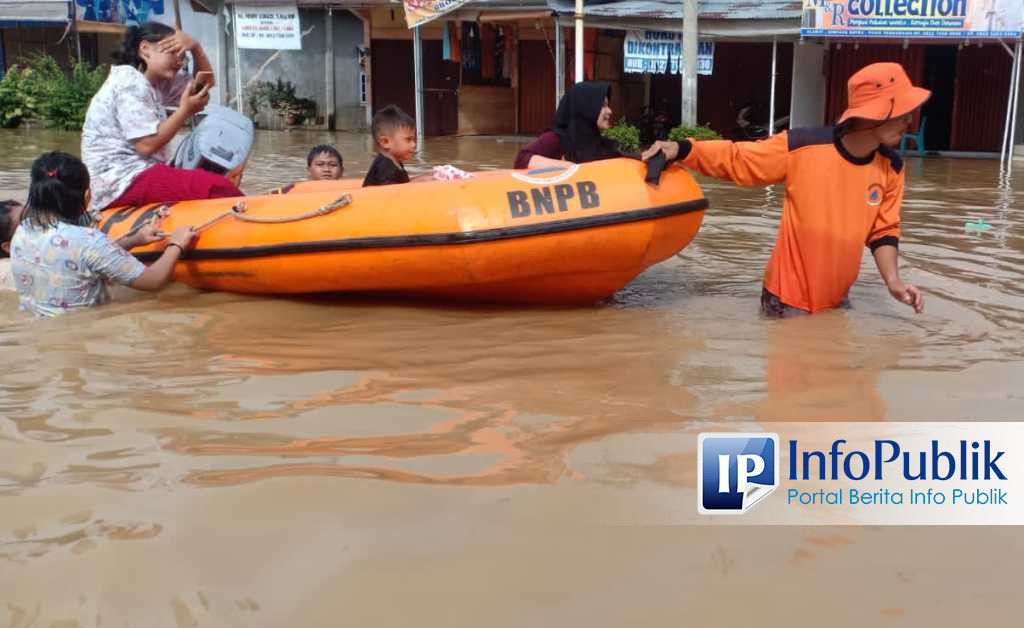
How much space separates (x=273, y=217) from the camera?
4.53 meters

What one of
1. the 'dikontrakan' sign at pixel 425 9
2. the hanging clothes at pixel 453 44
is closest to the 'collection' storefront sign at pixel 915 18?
the 'dikontrakan' sign at pixel 425 9

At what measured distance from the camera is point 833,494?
239 cm

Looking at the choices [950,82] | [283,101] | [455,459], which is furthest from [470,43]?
[455,459]

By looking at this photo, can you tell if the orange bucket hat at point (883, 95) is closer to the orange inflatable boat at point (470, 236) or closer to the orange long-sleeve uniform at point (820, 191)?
the orange long-sleeve uniform at point (820, 191)

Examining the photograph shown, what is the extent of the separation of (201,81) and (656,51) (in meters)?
10.1

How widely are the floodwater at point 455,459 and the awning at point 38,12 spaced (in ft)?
50.0

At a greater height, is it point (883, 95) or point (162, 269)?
point (883, 95)

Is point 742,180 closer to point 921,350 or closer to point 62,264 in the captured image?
point 921,350

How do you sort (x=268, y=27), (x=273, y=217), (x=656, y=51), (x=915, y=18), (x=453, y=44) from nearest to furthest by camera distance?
1. (x=273, y=217)
2. (x=915, y=18)
3. (x=656, y=51)
4. (x=453, y=44)
5. (x=268, y=27)

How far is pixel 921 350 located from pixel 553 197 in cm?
149

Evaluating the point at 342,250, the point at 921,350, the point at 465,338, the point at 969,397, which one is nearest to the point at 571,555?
the point at 969,397

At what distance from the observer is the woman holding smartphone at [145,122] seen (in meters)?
4.61

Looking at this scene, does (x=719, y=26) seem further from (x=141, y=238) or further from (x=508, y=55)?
(x=141, y=238)

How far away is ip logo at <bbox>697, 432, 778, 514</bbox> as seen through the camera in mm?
2348
